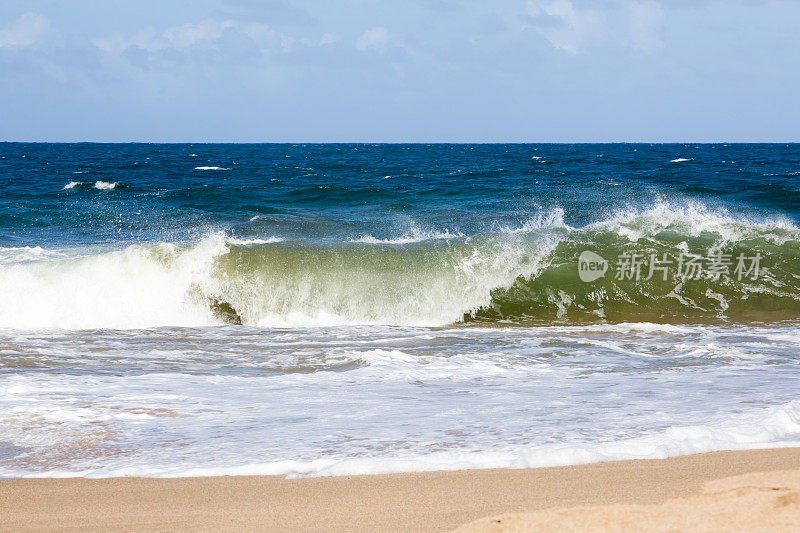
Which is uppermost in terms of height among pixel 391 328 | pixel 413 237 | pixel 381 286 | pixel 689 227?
pixel 689 227

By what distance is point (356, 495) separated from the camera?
2908 millimetres

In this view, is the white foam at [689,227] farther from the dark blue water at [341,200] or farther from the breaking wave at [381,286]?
the dark blue water at [341,200]

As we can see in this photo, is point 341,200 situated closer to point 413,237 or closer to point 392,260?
A: point 413,237

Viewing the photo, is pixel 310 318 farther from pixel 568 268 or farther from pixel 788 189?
pixel 788 189

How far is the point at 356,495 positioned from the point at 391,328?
5.35 m

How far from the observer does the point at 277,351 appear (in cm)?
659

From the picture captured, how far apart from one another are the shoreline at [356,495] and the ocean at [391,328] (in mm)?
157

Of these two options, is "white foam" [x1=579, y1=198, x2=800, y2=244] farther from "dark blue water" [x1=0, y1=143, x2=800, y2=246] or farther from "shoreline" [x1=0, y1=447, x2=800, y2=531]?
"shoreline" [x1=0, y1=447, x2=800, y2=531]

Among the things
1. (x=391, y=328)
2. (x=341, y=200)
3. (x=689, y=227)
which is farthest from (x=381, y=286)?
(x=341, y=200)

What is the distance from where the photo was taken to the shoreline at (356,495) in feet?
8.68

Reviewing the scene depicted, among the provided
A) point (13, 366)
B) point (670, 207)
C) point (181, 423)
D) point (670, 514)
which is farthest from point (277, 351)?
point (670, 207)

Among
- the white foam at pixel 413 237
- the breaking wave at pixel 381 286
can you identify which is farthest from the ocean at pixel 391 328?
the white foam at pixel 413 237

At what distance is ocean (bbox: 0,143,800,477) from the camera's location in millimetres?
3705

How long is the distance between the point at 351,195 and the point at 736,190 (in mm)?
10380
